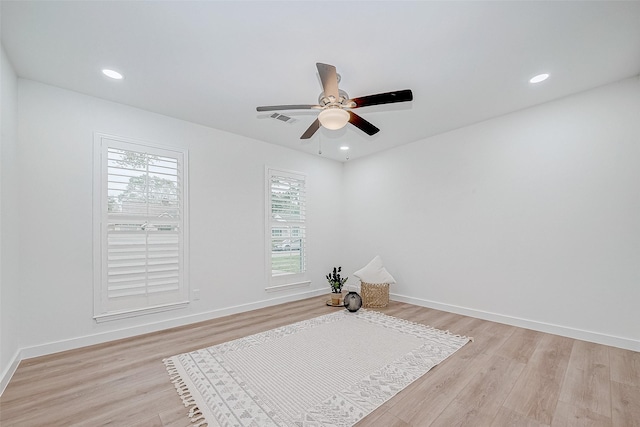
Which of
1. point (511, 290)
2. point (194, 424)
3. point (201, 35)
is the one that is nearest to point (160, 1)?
point (201, 35)

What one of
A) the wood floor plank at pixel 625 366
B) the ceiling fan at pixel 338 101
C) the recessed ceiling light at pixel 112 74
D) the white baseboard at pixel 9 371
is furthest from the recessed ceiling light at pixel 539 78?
the white baseboard at pixel 9 371

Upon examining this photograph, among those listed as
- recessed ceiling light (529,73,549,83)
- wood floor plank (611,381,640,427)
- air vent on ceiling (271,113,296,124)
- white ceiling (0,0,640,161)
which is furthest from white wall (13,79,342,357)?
wood floor plank (611,381,640,427)

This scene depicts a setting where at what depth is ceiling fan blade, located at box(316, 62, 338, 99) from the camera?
1.98 meters

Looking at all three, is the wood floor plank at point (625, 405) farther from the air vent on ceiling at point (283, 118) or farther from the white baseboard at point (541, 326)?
the air vent on ceiling at point (283, 118)

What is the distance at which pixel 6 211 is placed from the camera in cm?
228

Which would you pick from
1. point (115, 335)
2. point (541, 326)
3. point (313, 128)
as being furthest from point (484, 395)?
point (115, 335)

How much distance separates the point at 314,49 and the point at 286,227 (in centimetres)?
301

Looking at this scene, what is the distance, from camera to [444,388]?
7.00 ft

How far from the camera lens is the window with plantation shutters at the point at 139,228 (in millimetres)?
3029

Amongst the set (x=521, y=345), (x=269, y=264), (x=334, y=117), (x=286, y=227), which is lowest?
(x=521, y=345)

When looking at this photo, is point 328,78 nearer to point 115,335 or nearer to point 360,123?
point 360,123

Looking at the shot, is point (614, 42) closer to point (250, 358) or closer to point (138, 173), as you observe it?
point (250, 358)

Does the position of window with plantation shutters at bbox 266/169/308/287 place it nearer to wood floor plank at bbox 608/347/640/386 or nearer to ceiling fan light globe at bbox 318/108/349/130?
ceiling fan light globe at bbox 318/108/349/130

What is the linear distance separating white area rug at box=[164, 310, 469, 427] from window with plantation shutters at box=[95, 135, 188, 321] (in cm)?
104
